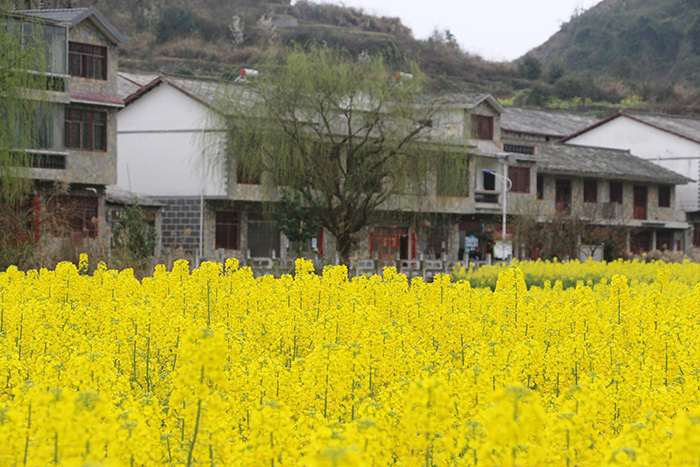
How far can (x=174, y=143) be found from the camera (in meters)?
36.8

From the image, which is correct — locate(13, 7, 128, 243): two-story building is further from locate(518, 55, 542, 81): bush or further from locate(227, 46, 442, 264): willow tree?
locate(518, 55, 542, 81): bush

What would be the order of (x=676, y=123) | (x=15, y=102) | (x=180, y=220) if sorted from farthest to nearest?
(x=676, y=123) < (x=180, y=220) < (x=15, y=102)

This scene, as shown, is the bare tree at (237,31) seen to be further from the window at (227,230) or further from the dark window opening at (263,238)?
the window at (227,230)

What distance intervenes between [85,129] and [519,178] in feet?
74.4

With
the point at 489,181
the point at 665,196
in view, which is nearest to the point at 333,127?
the point at 489,181

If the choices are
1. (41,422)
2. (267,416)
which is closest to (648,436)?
(267,416)

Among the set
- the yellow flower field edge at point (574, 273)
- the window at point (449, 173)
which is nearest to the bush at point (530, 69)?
the window at point (449, 173)

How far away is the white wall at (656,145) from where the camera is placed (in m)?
53.0

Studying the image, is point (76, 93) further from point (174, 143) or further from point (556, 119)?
point (556, 119)

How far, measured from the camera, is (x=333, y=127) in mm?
29656

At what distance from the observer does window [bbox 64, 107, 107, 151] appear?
31.4m

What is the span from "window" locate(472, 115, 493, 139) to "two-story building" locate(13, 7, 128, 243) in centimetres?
1812

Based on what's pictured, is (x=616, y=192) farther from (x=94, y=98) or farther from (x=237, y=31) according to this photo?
(x=237, y=31)

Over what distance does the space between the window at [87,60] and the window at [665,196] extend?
1329 inches
